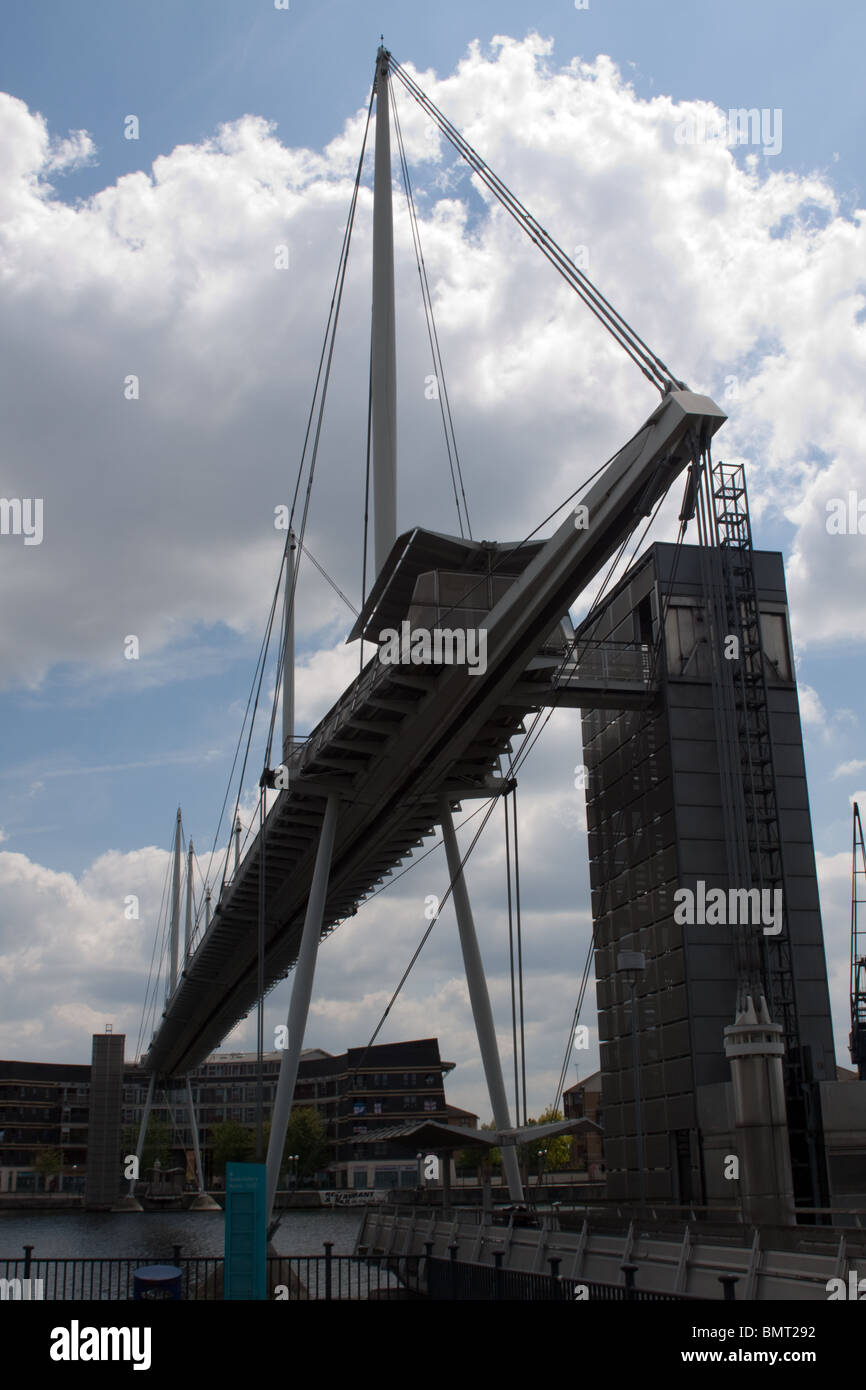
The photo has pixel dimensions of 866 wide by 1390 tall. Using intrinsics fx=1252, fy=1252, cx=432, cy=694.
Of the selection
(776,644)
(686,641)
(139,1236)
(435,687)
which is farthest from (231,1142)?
(435,687)

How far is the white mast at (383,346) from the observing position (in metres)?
32.2

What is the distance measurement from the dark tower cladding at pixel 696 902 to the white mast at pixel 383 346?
24.7 ft

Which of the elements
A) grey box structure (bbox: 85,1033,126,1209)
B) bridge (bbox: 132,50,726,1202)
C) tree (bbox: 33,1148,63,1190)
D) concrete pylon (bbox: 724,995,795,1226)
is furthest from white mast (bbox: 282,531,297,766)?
tree (bbox: 33,1148,63,1190)

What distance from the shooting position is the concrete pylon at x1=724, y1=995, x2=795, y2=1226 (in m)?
24.0

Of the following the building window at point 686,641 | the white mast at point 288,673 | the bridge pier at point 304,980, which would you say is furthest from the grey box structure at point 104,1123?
the building window at point 686,641

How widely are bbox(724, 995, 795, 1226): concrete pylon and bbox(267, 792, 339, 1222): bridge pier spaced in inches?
465

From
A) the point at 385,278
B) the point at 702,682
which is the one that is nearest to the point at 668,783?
the point at 702,682

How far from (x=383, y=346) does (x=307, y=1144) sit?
10596cm

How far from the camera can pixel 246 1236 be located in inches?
632

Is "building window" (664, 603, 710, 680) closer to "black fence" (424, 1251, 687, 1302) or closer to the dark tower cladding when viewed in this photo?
the dark tower cladding
